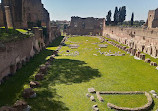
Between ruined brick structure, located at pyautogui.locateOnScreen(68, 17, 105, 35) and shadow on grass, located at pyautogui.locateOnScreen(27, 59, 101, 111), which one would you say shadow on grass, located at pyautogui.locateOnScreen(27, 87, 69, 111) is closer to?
shadow on grass, located at pyautogui.locateOnScreen(27, 59, 101, 111)

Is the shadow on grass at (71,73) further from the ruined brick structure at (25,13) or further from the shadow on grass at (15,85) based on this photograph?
the ruined brick structure at (25,13)

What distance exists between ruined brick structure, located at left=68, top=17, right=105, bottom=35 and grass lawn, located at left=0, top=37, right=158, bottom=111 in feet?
110

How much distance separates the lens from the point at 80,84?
8531 mm

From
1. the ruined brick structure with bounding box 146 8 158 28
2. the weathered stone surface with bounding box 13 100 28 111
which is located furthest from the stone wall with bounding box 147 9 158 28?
the weathered stone surface with bounding box 13 100 28 111

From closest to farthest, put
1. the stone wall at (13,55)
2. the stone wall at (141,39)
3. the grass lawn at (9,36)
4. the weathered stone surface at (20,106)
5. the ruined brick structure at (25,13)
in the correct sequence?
the weathered stone surface at (20,106), the stone wall at (13,55), the grass lawn at (9,36), the stone wall at (141,39), the ruined brick structure at (25,13)

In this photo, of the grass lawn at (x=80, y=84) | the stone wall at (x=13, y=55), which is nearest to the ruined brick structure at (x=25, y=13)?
the stone wall at (x=13, y=55)

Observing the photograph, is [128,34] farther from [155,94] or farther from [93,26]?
[93,26]

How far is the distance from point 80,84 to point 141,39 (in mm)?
13991

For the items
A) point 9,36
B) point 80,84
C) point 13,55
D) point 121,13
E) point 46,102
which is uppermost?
point 121,13

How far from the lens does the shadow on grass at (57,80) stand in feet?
20.7

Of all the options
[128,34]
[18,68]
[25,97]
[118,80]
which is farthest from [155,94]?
[128,34]

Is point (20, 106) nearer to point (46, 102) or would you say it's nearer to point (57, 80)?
point (46, 102)

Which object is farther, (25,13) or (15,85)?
(25,13)

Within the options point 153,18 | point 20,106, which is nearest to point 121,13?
point 153,18
